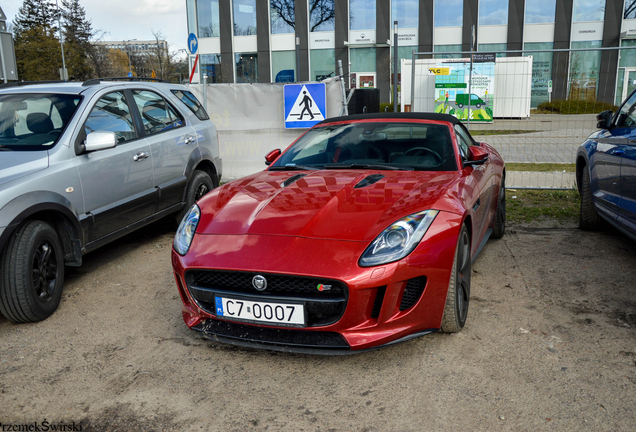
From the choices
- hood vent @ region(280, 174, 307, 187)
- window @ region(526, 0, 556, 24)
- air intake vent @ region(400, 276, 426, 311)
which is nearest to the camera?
air intake vent @ region(400, 276, 426, 311)

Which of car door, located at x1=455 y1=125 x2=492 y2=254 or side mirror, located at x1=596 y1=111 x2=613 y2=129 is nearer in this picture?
car door, located at x1=455 y1=125 x2=492 y2=254

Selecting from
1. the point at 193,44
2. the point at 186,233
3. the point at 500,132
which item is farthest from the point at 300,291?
the point at 193,44

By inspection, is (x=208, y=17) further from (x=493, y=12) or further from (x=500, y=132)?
(x=500, y=132)

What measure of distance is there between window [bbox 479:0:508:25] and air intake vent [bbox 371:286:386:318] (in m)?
34.0

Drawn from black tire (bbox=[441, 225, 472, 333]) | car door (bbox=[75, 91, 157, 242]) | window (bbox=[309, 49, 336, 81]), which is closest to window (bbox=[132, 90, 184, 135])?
car door (bbox=[75, 91, 157, 242])

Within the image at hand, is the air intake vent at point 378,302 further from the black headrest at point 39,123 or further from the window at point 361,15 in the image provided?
the window at point 361,15

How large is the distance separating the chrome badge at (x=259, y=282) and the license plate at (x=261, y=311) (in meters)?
0.08

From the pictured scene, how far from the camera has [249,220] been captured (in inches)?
130

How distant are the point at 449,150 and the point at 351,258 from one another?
173 cm

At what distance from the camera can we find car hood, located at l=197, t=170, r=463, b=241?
312 centimetres

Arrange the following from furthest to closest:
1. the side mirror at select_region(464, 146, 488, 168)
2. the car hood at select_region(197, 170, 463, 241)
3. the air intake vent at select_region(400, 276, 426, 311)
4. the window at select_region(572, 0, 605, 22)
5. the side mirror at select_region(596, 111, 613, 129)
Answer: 1. the window at select_region(572, 0, 605, 22)
2. the side mirror at select_region(596, 111, 613, 129)
3. the side mirror at select_region(464, 146, 488, 168)
4. the car hood at select_region(197, 170, 463, 241)
5. the air intake vent at select_region(400, 276, 426, 311)

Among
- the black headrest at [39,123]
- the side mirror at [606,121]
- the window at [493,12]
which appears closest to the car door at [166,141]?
the black headrest at [39,123]

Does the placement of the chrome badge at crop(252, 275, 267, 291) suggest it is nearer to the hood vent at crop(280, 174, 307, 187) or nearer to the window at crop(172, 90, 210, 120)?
the hood vent at crop(280, 174, 307, 187)

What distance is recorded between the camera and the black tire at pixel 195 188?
5981mm
